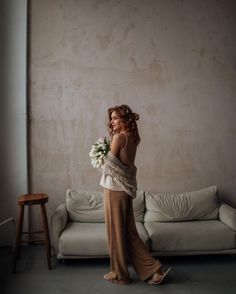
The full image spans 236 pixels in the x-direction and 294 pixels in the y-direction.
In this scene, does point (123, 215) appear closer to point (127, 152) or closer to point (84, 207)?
point (127, 152)

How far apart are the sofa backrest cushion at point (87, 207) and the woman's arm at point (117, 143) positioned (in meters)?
1.18

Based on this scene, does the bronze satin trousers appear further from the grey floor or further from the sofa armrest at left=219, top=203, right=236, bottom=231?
the sofa armrest at left=219, top=203, right=236, bottom=231

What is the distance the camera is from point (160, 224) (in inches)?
143

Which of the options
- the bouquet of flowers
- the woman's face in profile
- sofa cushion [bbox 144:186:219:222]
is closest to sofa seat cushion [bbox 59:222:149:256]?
sofa cushion [bbox 144:186:219:222]

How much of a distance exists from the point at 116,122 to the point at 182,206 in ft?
5.01

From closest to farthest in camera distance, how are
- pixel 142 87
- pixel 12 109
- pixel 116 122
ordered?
pixel 116 122, pixel 12 109, pixel 142 87

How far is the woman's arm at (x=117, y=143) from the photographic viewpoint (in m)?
2.86

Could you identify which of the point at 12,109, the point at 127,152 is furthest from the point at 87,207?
the point at 12,109

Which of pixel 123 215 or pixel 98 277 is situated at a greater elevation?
pixel 123 215

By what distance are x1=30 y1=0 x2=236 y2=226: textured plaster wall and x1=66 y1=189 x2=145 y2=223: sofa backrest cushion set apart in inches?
10.4

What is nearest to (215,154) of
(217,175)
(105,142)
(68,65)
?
(217,175)

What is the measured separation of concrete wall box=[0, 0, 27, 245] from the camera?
3.88m

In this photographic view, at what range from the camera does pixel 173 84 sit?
4.20m

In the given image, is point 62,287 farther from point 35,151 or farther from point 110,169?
point 35,151
